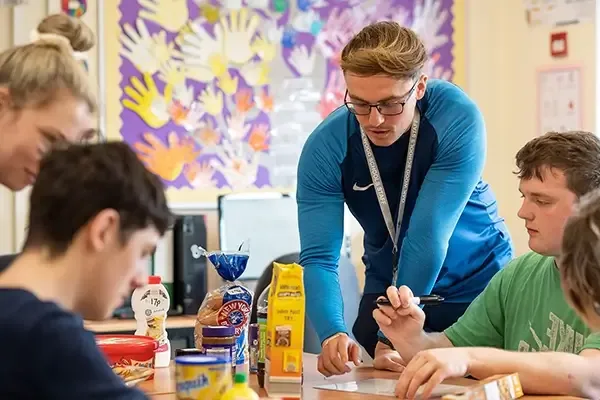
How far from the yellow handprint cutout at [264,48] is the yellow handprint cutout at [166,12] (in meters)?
0.33

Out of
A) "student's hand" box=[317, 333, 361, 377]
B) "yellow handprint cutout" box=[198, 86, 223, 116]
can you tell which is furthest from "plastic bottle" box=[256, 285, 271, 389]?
"yellow handprint cutout" box=[198, 86, 223, 116]

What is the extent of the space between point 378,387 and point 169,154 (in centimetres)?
223

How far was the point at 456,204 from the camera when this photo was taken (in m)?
2.29

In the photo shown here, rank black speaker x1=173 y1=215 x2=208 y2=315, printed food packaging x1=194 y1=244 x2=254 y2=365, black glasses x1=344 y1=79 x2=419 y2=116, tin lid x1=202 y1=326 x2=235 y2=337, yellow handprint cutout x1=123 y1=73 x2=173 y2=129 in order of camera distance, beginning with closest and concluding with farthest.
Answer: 1. tin lid x1=202 y1=326 x2=235 y2=337
2. printed food packaging x1=194 y1=244 x2=254 y2=365
3. black glasses x1=344 y1=79 x2=419 y2=116
4. black speaker x1=173 y1=215 x2=208 y2=315
5. yellow handprint cutout x1=123 y1=73 x2=173 y2=129

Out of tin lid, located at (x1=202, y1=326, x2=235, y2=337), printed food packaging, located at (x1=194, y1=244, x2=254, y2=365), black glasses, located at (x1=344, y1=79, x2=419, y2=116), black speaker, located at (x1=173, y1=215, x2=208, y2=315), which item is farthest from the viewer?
black speaker, located at (x1=173, y1=215, x2=208, y2=315)

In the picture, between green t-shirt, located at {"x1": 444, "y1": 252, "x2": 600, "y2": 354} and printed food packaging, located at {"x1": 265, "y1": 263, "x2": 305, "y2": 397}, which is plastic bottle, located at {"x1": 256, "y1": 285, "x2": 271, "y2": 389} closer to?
printed food packaging, located at {"x1": 265, "y1": 263, "x2": 305, "y2": 397}

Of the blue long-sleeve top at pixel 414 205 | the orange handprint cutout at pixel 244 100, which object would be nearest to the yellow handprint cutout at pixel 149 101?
the orange handprint cutout at pixel 244 100

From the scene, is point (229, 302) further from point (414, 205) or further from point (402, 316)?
point (414, 205)

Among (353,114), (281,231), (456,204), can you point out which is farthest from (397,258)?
(281,231)

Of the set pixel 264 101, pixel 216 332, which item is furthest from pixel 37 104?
pixel 264 101

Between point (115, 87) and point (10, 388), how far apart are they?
277 centimetres

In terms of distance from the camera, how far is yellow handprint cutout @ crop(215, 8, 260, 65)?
4.07 metres

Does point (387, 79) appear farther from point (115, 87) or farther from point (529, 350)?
point (115, 87)

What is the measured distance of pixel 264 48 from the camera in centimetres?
414
